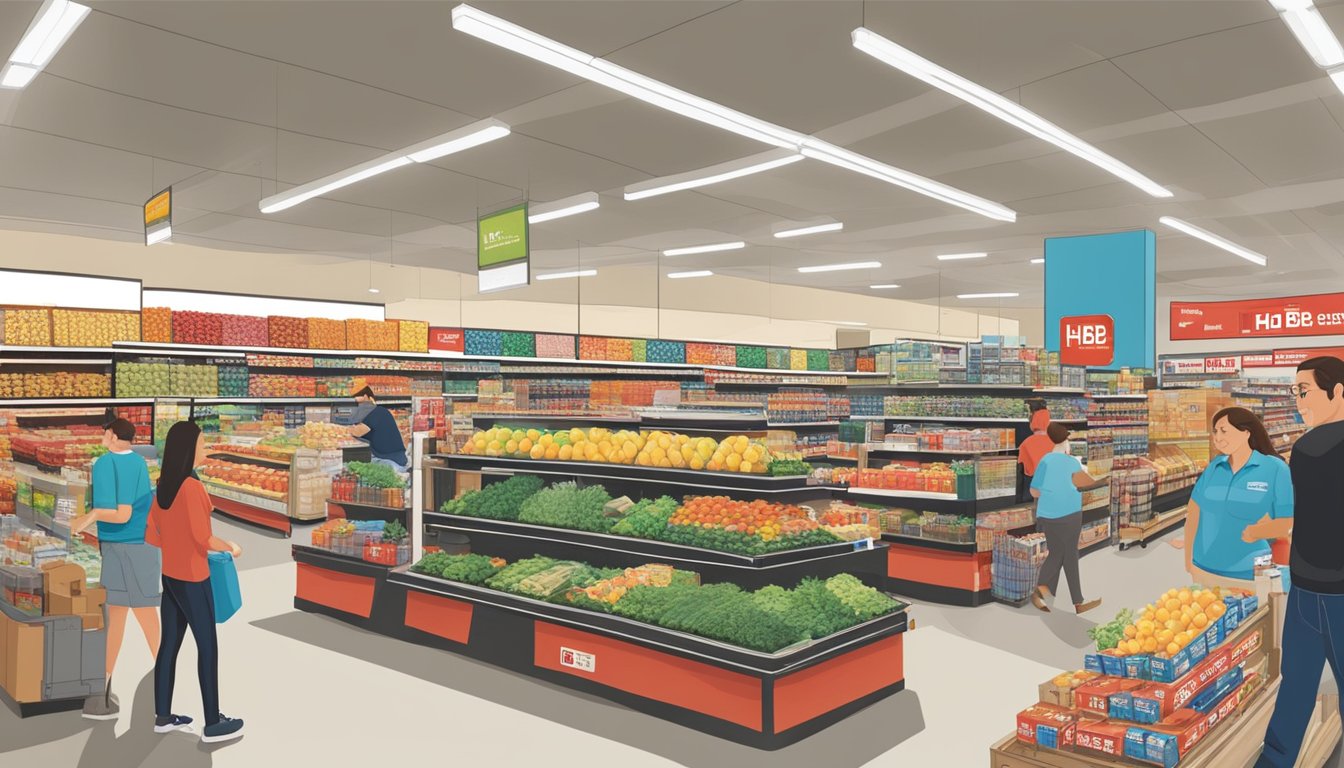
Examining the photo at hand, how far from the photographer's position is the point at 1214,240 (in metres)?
12.2

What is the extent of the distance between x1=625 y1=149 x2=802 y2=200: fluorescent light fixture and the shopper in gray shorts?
6.11 m

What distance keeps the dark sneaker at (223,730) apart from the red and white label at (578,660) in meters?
1.72

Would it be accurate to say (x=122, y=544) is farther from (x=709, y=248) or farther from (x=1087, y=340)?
(x=709, y=248)

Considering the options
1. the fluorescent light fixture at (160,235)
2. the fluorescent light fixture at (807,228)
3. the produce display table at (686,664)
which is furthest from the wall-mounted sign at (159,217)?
the fluorescent light fixture at (807,228)

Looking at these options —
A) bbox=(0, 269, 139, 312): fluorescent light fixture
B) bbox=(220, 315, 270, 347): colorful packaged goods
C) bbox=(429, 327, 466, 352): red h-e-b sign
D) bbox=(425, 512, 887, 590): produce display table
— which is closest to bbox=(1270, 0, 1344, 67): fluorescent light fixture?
bbox=(425, 512, 887, 590): produce display table

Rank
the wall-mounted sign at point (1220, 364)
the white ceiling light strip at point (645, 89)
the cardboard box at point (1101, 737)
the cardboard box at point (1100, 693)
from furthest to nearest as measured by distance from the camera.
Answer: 1. the wall-mounted sign at point (1220, 364)
2. the white ceiling light strip at point (645, 89)
3. the cardboard box at point (1100, 693)
4. the cardboard box at point (1101, 737)

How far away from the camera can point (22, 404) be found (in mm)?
9828

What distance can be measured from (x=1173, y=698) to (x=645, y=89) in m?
4.87

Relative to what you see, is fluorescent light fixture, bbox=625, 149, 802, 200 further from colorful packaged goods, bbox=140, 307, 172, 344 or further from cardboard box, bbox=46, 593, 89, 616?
cardboard box, bbox=46, 593, 89, 616

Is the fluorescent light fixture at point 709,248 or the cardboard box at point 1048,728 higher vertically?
the fluorescent light fixture at point 709,248

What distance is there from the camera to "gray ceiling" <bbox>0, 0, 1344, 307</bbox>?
5781 millimetres

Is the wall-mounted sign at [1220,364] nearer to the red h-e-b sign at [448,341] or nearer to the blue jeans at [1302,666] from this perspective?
the red h-e-b sign at [448,341]

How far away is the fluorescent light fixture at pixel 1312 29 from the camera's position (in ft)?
15.3

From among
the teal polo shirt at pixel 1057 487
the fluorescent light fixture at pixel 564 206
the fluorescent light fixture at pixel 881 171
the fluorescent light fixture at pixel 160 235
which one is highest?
the fluorescent light fixture at pixel 564 206
